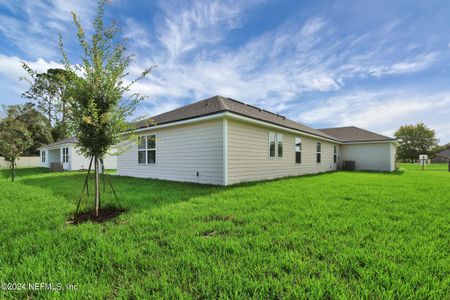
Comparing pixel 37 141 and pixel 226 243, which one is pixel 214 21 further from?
pixel 37 141

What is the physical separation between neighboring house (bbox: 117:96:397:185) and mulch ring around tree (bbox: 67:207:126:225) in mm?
1677

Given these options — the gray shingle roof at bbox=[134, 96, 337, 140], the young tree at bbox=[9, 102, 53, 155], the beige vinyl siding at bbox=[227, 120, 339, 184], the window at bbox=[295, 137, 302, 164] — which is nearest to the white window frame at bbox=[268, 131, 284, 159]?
the beige vinyl siding at bbox=[227, 120, 339, 184]

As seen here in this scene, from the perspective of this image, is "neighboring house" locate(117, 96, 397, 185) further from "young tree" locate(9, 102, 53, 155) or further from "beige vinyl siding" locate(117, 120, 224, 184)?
"young tree" locate(9, 102, 53, 155)

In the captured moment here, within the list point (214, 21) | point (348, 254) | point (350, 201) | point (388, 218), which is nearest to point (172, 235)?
point (348, 254)

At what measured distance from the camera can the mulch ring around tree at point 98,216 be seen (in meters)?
3.95

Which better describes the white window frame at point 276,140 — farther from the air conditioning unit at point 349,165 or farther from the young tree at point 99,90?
the air conditioning unit at point 349,165

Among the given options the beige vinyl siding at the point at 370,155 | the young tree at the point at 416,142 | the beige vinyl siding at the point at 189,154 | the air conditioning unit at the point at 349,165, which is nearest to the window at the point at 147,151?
the beige vinyl siding at the point at 189,154

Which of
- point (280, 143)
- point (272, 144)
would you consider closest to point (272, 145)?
point (272, 144)

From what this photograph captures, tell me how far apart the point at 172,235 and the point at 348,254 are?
2.41 meters

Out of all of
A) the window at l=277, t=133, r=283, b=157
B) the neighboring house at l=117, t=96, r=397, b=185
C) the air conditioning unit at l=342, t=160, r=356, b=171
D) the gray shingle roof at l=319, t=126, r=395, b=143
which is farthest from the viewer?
the air conditioning unit at l=342, t=160, r=356, b=171

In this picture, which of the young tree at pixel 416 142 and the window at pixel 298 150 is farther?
the young tree at pixel 416 142

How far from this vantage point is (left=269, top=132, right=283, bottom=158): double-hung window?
33.9 ft

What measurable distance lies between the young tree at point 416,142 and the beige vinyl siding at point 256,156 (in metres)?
48.9

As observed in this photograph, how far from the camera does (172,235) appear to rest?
3.10m
